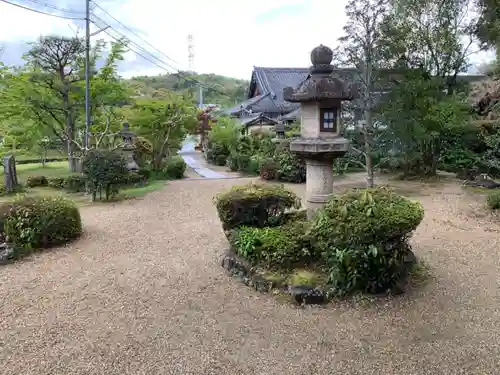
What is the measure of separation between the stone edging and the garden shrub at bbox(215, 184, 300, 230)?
0.58 m

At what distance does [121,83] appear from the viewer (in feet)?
57.9

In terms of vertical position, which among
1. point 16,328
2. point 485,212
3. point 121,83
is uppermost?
point 121,83

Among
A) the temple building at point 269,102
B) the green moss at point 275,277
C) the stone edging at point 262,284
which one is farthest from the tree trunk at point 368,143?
the temple building at point 269,102

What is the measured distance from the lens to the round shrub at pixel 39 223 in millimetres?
7133

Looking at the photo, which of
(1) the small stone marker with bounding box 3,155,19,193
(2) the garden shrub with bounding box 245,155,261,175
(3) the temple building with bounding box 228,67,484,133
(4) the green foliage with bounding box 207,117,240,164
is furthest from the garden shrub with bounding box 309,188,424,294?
(4) the green foliage with bounding box 207,117,240,164

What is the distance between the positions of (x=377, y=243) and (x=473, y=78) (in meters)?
20.4

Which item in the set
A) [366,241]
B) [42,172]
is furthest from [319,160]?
[42,172]

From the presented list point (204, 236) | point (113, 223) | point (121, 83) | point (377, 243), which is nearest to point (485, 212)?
point (377, 243)

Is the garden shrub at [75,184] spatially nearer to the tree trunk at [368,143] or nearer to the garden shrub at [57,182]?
the garden shrub at [57,182]

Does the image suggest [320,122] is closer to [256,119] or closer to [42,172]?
[42,172]

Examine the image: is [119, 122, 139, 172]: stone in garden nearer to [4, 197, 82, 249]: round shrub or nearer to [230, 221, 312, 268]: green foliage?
[4, 197, 82, 249]: round shrub

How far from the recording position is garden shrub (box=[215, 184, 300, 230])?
253 inches

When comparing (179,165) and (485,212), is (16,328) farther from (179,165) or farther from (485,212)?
(179,165)

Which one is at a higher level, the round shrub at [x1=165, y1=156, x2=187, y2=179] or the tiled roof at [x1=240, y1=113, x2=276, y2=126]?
Result: the tiled roof at [x1=240, y1=113, x2=276, y2=126]
